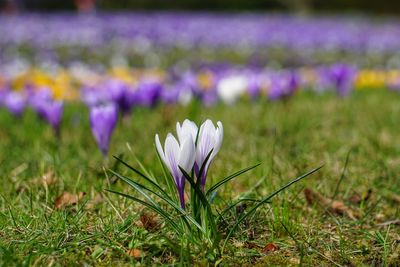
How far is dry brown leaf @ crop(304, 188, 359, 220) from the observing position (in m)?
2.35

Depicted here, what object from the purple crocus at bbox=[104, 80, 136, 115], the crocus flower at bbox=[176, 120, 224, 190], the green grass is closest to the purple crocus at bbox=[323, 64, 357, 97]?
the green grass

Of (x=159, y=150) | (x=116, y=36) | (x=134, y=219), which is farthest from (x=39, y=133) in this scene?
(x=116, y=36)

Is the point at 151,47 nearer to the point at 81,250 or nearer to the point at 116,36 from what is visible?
the point at 116,36

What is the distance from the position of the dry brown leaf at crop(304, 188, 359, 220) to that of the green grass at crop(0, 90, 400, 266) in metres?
0.03

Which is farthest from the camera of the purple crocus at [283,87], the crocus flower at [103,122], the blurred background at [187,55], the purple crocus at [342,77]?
the blurred background at [187,55]

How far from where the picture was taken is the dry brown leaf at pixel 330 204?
235 centimetres

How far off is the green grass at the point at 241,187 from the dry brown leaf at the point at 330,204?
25 mm

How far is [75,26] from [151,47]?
3.53 metres

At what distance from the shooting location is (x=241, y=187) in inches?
107

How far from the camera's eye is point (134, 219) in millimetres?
1989

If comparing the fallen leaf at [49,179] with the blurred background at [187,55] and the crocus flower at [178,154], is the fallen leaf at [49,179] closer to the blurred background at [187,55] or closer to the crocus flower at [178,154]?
the crocus flower at [178,154]

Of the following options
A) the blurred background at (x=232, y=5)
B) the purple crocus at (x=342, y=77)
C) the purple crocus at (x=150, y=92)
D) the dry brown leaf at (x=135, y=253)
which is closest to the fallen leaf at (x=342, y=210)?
the dry brown leaf at (x=135, y=253)

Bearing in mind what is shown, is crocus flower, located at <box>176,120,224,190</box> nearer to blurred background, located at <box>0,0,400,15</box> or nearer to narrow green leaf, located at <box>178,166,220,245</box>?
narrow green leaf, located at <box>178,166,220,245</box>

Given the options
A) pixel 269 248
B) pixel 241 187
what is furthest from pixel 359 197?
pixel 269 248
